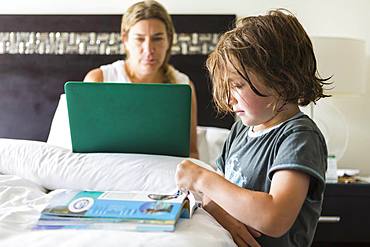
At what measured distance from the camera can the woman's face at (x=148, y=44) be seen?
230cm

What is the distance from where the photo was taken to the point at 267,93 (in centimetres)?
113

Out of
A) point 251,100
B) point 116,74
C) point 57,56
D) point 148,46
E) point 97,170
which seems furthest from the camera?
point 57,56

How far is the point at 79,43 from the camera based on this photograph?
2.84 m

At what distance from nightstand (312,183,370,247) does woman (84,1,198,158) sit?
66 centimetres

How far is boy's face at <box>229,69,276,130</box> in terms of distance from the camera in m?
1.12

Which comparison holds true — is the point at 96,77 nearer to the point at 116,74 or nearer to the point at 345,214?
the point at 116,74

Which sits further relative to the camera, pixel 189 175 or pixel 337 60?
pixel 337 60

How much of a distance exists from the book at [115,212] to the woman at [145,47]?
1.14 m

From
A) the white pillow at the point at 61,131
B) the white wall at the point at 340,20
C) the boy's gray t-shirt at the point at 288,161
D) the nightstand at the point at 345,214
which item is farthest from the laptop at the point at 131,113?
the white wall at the point at 340,20

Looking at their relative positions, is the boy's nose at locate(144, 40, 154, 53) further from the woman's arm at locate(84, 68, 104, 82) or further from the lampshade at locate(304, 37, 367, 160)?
the lampshade at locate(304, 37, 367, 160)

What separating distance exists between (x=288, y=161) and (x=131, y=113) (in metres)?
0.62

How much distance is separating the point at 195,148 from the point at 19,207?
111 cm

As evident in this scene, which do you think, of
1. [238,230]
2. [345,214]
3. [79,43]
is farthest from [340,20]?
[238,230]

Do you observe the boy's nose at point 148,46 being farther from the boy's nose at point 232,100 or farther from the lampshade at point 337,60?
the boy's nose at point 232,100
